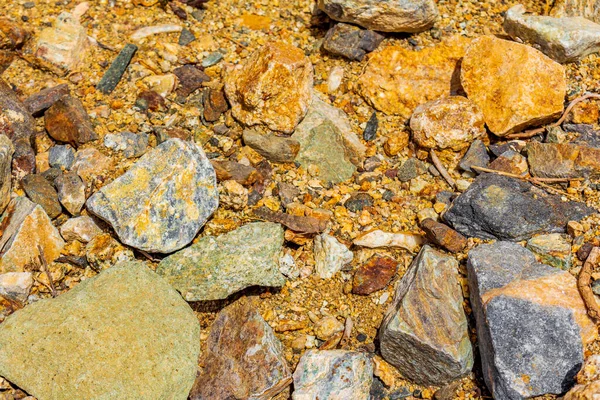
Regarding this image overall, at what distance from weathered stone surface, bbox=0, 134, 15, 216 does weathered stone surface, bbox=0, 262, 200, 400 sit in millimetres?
609

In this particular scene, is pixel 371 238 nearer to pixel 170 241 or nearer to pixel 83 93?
pixel 170 241

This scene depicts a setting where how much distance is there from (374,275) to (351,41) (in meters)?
1.54

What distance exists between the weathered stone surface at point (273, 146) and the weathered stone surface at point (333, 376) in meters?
1.11

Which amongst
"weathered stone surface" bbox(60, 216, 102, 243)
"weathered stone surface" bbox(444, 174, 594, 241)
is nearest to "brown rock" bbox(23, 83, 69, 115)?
"weathered stone surface" bbox(60, 216, 102, 243)

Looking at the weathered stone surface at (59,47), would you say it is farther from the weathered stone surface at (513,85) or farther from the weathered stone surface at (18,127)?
the weathered stone surface at (513,85)

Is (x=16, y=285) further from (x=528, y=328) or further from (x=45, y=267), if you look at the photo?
(x=528, y=328)

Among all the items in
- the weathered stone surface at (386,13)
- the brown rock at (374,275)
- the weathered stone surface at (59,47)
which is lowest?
the brown rock at (374,275)

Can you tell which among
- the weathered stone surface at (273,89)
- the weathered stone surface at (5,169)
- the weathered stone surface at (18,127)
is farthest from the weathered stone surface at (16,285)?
the weathered stone surface at (273,89)

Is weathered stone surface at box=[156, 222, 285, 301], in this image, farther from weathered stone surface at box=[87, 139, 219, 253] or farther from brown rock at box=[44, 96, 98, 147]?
brown rock at box=[44, 96, 98, 147]

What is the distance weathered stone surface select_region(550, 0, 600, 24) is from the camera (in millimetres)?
3809

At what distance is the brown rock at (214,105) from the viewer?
366 cm

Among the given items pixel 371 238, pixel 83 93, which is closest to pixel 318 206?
pixel 371 238

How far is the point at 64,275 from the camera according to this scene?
3.18 m

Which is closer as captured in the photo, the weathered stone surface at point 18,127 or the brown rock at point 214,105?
the weathered stone surface at point 18,127
